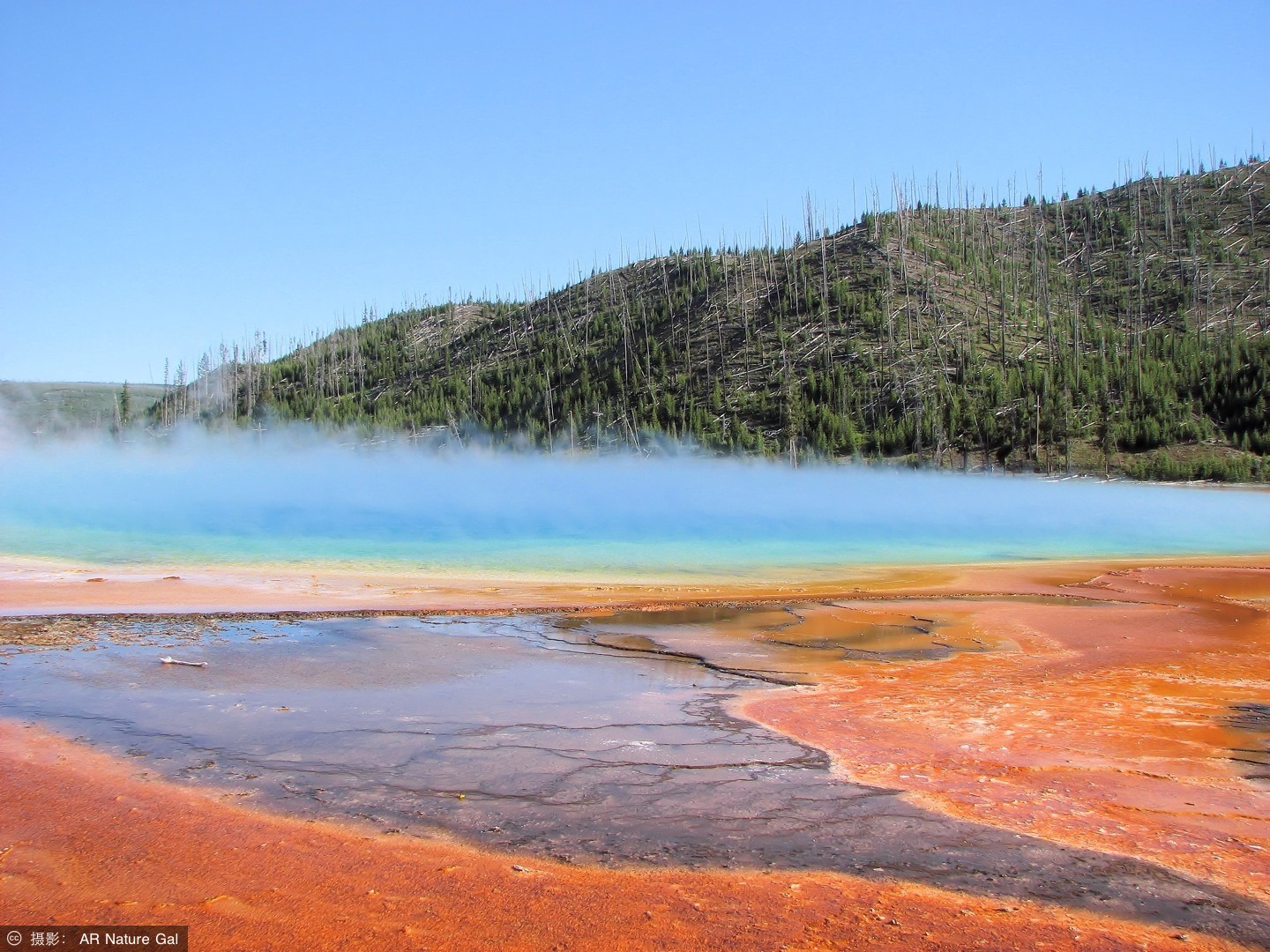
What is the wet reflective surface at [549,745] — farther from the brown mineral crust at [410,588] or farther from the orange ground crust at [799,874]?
the brown mineral crust at [410,588]

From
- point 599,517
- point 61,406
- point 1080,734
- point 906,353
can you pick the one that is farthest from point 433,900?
point 61,406

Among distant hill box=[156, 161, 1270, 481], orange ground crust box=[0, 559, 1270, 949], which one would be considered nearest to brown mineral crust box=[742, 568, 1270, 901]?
orange ground crust box=[0, 559, 1270, 949]

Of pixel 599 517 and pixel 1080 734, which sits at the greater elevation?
pixel 599 517

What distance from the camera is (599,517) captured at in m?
48.5

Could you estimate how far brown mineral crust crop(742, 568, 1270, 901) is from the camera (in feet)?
21.6

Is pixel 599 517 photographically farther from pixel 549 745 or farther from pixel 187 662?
pixel 549 745

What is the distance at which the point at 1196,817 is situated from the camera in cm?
676

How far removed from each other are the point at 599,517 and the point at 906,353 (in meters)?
46.6

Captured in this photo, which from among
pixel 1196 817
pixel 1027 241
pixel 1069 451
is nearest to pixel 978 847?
pixel 1196 817

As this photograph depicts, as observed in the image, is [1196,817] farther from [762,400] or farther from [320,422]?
[320,422]

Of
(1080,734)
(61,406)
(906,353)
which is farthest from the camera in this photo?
(61,406)

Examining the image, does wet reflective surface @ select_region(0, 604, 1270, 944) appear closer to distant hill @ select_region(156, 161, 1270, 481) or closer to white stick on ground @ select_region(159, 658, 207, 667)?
white stick on ground @ select_region(159, 658, 207, 667)

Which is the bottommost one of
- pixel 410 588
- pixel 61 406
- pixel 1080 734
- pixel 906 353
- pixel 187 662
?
pixel 1080 734

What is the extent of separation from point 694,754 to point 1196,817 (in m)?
3.92
